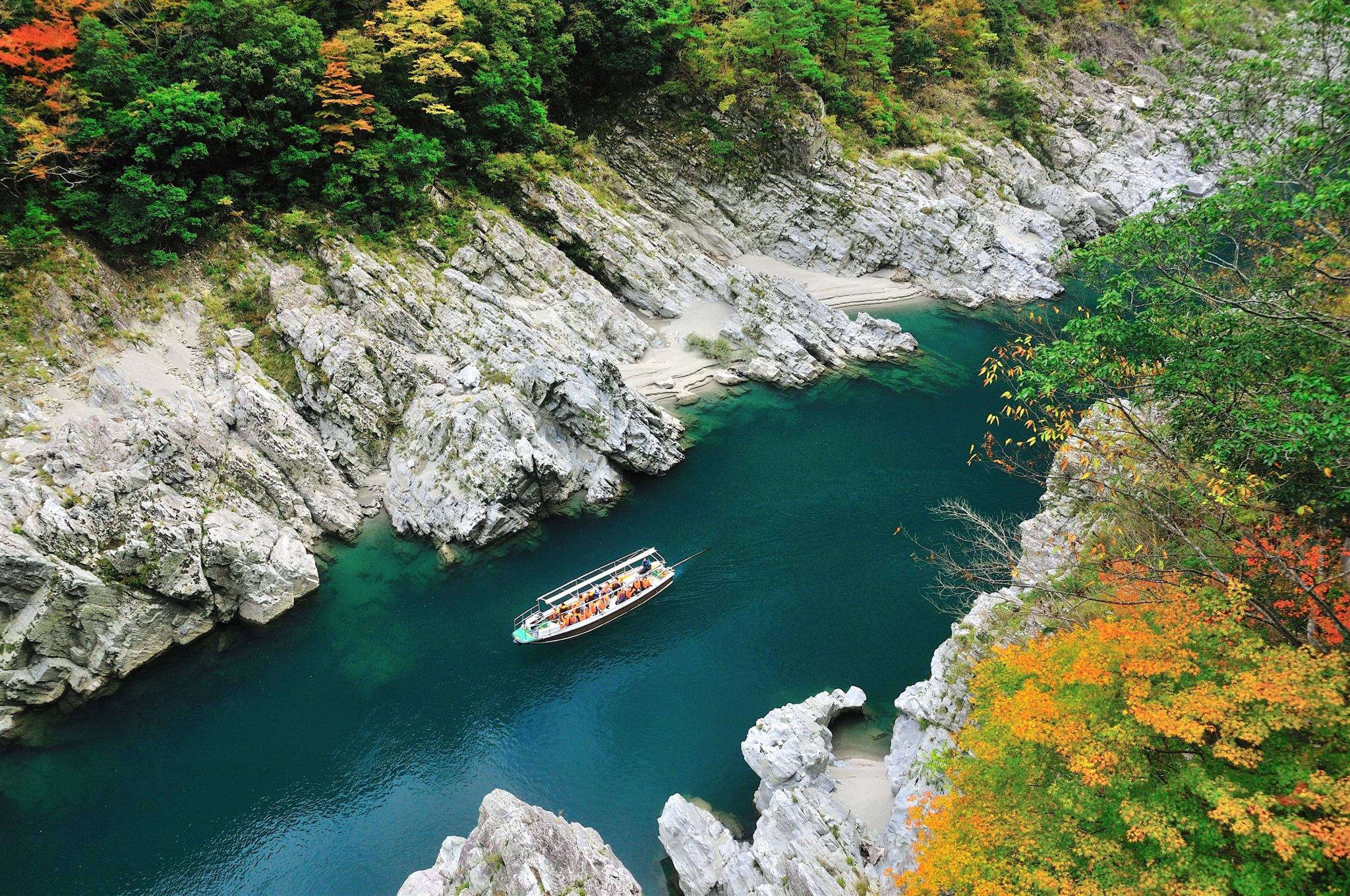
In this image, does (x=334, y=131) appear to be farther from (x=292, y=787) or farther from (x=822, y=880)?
(x=822, y=880)

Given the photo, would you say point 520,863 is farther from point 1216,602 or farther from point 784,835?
point 1216,602

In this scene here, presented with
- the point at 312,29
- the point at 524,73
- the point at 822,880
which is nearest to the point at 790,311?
the point at 524,73

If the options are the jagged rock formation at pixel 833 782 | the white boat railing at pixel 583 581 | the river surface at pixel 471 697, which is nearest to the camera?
the jagged rock formation at pixel 833 782

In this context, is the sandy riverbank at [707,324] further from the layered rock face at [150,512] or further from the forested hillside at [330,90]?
the layered rock face at [150,512]

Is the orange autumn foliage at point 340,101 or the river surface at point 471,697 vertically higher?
the orange autumn foliage at point 340,101

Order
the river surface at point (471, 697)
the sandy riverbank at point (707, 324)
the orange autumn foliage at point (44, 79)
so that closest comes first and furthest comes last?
the river surface at point (471, 697), the orange autumn foliage at point (44, 79), the sandy riverbank at point (707, 324)

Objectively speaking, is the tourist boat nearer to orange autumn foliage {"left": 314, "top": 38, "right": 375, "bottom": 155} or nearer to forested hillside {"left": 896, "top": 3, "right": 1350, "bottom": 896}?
forested hillside {"left": 896, "top": 3, "right": 1350, "bottom": 896}

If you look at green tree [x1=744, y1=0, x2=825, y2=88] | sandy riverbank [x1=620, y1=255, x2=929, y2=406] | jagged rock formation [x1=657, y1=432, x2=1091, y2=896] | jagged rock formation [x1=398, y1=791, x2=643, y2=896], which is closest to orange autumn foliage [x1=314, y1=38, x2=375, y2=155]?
sandy riverbank [x1=620, y1=255, x2=929, y2=406]

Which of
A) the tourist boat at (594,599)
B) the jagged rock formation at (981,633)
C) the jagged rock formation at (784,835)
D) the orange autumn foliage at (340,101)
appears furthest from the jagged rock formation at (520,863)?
the orange autumn foliage at (340,101)
